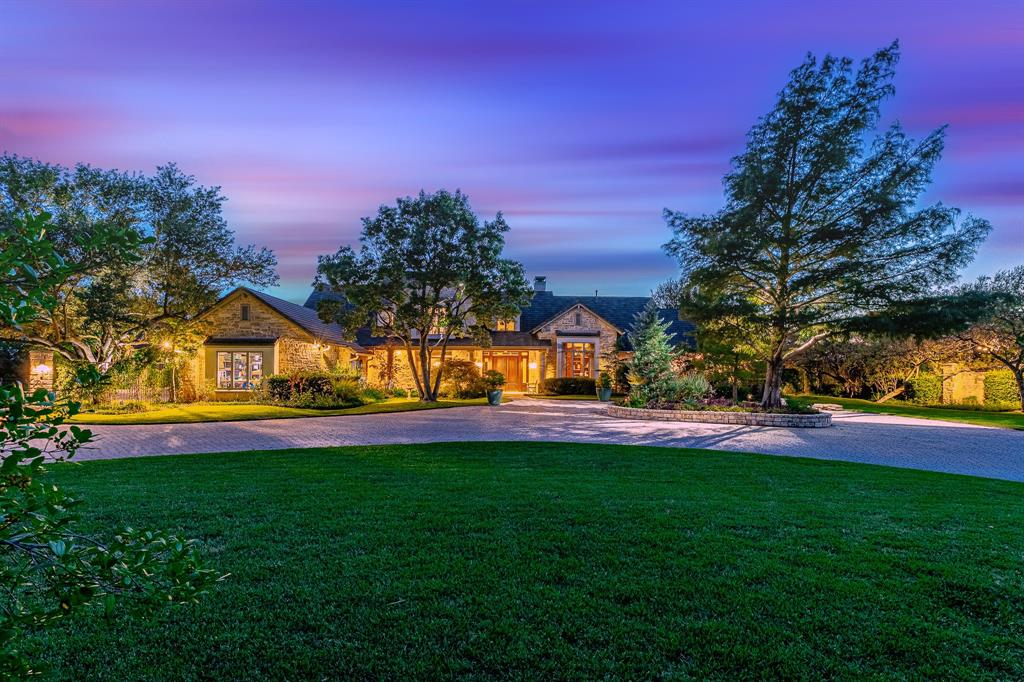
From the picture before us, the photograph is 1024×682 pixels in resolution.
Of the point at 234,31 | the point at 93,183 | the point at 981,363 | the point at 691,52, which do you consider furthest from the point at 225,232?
the point at 981,363

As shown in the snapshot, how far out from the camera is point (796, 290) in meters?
16.6

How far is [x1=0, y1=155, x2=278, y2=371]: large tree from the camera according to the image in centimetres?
1780

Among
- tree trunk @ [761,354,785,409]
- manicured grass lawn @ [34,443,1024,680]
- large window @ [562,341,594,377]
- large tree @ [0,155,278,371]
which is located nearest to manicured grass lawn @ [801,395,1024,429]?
tree trunk @ [761,354,785,409]

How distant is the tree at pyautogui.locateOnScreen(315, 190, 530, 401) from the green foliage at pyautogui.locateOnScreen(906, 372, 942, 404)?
795 inches

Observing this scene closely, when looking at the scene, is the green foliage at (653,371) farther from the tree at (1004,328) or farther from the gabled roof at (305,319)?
the gabled roof at (305,319)

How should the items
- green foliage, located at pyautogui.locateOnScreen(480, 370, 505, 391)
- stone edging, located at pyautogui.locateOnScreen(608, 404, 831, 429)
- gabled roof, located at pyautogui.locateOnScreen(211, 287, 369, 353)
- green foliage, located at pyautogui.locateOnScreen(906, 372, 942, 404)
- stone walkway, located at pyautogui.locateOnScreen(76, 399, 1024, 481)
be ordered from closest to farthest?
stone walkway, located at pyautogui.locateOnScreen(76, 399, 1024, 481)
stone edging, located at pyautogui.locateOnScreen(608, 404, 831, 429)
green foliage, located at pyautogui.locateOnScreen(480, 370, 505, 391)
gabled roof, located at pyautogui.locateOnScreen(211, 287, 369, 353)
green foliage, located at pyautogui.locateOnScreen(906, 372, 942, 404)

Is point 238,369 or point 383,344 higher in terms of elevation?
point 383,344

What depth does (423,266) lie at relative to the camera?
926 inches

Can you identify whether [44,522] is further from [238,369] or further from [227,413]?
[238,369]

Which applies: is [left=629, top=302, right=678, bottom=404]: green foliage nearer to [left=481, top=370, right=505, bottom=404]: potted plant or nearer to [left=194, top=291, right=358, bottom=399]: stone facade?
[left=481, top=370, right=505, bottom=404]: potted plant

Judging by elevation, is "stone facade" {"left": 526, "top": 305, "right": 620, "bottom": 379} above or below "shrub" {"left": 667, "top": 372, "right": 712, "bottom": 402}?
above

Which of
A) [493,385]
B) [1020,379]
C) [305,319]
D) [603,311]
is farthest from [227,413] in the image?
[1020,379]

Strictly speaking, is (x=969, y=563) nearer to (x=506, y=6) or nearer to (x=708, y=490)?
(x=708, y=490)

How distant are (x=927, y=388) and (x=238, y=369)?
33.0m
